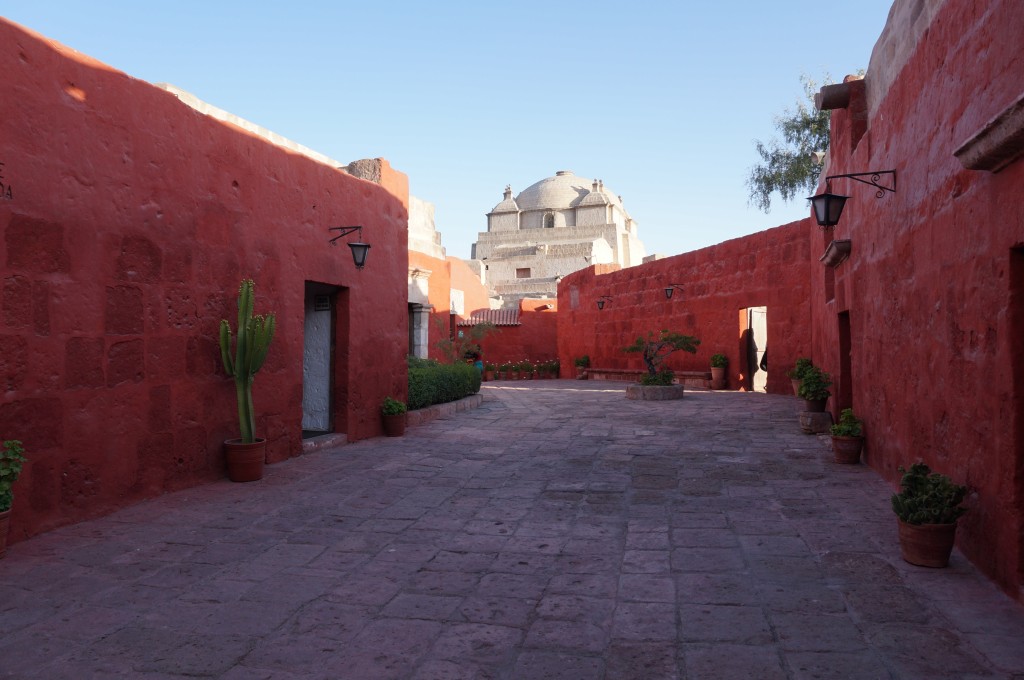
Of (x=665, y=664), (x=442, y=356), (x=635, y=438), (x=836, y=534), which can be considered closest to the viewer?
(x=665, y=664)

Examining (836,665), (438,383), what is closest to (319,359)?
(438,383)

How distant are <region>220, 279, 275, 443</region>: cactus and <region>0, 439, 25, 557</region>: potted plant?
188cm

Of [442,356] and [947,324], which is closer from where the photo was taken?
[947,324]

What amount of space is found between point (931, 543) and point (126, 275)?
17.3ft

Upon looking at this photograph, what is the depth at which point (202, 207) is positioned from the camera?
5621 mm

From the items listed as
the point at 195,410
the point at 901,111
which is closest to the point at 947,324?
the point at 901,111

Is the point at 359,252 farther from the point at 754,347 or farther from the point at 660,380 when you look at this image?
the point at 754,347

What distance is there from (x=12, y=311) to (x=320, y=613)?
109 inches

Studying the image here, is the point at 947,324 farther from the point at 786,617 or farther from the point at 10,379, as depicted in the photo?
the point at 10,379

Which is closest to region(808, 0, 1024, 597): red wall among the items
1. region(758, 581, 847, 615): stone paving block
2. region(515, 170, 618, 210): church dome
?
region(758, 581, 847, 615): stone paving block

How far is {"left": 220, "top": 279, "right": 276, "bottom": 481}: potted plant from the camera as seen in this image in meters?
5.66


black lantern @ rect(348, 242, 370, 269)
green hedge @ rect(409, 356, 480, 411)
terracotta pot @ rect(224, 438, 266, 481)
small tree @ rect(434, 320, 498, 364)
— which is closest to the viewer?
terracotta pot @ rect(224, 438, 266, 481)

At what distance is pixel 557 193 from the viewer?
43969 millimetres

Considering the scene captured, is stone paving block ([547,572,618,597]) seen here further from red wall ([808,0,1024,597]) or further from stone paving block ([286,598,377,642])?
red wall ([808,0,1024,597])
